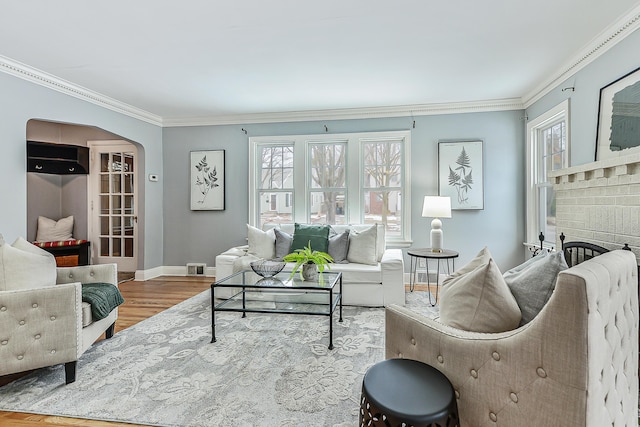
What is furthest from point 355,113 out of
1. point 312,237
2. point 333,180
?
point 312,237

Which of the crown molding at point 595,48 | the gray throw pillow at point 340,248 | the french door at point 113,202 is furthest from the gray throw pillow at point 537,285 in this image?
the french door at point 113,202

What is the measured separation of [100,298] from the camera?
2.50 metres

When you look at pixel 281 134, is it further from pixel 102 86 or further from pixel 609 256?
pixel 609 256

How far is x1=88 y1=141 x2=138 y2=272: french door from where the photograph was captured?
549 centimetres

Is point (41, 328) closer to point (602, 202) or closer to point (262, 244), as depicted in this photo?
point (262, 244)

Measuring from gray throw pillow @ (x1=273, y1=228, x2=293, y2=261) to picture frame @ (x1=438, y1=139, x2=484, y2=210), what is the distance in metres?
2.19

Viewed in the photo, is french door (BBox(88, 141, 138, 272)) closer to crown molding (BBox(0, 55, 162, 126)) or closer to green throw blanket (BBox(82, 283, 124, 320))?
crown molding (BBox(0, 55, 162, 126))

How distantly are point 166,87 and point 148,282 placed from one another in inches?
109

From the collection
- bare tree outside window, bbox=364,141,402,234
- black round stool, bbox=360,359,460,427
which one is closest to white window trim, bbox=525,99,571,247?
bare tree outside window, bbox=364,141,402,234

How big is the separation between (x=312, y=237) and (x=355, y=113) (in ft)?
6.30

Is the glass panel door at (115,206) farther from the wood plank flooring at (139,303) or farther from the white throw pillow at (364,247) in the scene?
the white throw pillow at (364,247)

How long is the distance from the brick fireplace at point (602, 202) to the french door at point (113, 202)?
574cm

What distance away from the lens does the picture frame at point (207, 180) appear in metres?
5.27

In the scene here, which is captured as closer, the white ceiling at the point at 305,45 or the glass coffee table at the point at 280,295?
the white ceiling at the point at 305,45
